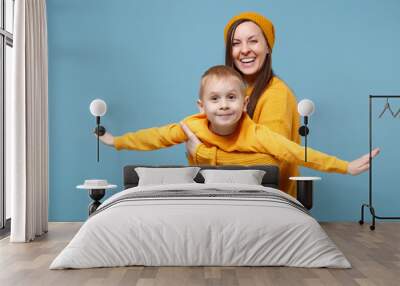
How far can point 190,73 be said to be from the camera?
6930 mm

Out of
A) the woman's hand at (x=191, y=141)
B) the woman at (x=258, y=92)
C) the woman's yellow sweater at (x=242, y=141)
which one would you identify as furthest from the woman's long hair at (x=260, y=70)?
the woman's hand at (x=191, y=141)

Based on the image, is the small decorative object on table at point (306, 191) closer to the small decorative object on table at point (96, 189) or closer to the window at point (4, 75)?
the small decorative object on table at point (96, 189)

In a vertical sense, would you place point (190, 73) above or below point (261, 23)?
below

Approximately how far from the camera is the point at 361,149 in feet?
22.6

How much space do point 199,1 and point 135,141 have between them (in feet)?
6.20

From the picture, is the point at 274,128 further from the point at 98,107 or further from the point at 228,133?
the point at 98,107

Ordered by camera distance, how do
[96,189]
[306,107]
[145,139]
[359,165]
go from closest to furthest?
[96,189], [306,107], [359,165], [145,139]

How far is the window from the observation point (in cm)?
631

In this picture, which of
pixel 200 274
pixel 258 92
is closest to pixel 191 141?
pixel 258 92

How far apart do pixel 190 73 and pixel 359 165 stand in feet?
7.65

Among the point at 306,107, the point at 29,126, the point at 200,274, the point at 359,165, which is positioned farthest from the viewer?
the point at 359,165

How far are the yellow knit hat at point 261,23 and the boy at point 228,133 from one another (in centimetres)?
56

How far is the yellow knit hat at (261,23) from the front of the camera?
22.6 feet

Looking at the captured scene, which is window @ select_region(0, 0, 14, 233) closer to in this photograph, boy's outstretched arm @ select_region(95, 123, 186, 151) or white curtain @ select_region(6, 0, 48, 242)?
white curtain @ select_region(6, 0, 48, 242)
